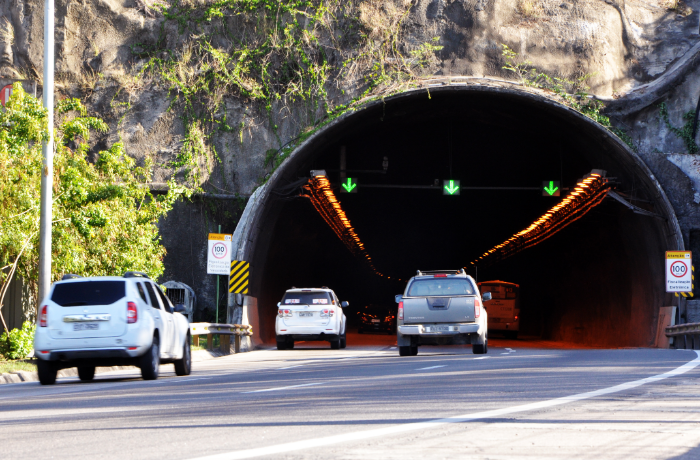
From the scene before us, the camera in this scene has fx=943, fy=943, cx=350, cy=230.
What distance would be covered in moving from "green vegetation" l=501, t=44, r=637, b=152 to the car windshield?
385 inches

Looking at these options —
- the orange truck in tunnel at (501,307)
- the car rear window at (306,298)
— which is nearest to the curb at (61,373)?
the car rear window at (306,298)

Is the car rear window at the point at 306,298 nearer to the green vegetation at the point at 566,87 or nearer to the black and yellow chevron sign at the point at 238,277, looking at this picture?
the black and yellow chevron sign at the point at 238,277

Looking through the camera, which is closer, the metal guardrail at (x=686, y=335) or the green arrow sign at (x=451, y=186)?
the metal guardrail at (x=686, y=335)

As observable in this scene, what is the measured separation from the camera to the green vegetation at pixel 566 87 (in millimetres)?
30719

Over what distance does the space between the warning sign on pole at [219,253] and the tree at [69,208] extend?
1.50 meters

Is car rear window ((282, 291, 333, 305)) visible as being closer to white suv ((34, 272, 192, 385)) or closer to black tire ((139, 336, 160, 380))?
black tire ((139, 336, 160, 380))

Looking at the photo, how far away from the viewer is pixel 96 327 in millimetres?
15484

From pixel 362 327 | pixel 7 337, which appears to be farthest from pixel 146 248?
pixel 362 327

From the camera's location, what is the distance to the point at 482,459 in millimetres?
6277

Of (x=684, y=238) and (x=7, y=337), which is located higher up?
(x=684, y=238)

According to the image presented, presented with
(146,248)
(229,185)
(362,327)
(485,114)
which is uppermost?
(485,114)

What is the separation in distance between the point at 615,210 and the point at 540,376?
23.0 metres

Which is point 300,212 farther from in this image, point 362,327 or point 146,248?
point 362,327

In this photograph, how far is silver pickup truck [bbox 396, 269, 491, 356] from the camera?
2261 centimetres
